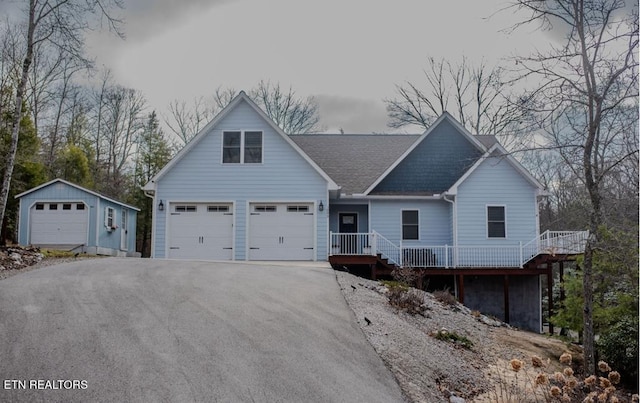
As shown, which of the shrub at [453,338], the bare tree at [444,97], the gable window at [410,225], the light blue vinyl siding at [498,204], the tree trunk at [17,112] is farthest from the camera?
the bare tree at [444,97]

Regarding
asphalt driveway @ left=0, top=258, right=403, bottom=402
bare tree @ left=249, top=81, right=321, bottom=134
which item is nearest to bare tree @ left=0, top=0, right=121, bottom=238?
asphalt driveway @ left=0, top=258, right=403, bottom=402

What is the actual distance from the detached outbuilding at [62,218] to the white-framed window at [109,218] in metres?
0.58

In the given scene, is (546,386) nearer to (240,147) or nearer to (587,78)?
(587,78)

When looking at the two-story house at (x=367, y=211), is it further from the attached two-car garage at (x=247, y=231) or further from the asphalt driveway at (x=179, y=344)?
the asphalt driveway at (x=179, y=344)

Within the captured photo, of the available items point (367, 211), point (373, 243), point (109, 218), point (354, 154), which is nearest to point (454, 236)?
point (373, 243)

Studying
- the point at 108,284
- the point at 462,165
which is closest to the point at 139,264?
the point at 108,284

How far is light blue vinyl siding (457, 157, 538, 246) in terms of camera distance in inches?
696

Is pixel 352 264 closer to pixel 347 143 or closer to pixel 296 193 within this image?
pixel 296 193

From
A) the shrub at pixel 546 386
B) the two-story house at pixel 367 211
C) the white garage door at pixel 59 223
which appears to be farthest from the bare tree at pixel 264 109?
the shrub at pixel 546 386

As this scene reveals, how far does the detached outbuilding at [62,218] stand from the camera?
2073 cm

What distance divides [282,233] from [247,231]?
1.10 metres

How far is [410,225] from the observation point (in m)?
18.4

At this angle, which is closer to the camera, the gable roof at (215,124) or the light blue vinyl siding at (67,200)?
the gable roof at (215,124)

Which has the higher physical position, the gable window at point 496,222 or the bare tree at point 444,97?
the bare tree at point 444,97
